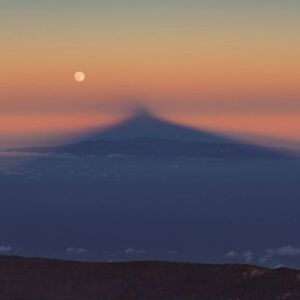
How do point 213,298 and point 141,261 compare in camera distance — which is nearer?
point 213,298

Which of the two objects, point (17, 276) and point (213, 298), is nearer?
point (213, 298)

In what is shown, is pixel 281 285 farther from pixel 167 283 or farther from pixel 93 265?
pixel 93 265

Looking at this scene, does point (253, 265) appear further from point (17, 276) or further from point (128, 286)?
point (17, 276)

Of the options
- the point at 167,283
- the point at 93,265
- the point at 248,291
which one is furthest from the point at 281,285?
the point at 93,265

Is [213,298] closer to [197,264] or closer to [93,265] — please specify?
[197,264]

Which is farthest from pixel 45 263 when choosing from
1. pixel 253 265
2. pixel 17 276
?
pixel 253 265

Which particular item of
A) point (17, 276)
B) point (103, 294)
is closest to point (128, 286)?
point (103, 294)
